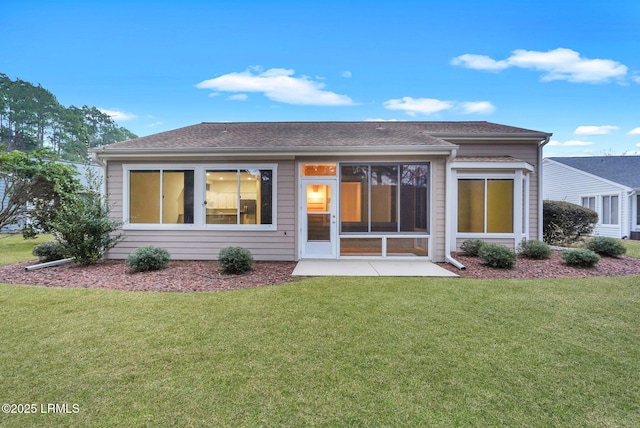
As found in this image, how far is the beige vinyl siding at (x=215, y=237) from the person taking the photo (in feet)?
25.1

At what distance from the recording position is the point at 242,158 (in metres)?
7.59

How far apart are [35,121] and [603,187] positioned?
176 feet

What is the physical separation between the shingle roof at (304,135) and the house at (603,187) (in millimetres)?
9738

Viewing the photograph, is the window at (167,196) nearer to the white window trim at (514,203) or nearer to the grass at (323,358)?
the grass at (323,358)

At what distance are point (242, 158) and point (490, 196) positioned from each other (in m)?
7.35

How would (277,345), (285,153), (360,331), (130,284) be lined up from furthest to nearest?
(285,153), (130,284), (360,331), (277,345)

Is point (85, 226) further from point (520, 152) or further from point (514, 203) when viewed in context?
point (520, 152)

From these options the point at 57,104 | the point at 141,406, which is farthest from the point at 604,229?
the point at 57,104

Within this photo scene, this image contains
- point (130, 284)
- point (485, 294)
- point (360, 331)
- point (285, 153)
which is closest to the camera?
point (360, 331)

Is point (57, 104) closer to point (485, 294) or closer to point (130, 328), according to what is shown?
point (130, 328)

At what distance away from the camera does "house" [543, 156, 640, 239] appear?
14125 millimetres

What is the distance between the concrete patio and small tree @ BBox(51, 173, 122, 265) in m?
4.95

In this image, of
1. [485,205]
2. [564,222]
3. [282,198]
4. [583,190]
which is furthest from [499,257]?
[583,190]

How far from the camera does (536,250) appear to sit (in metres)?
7.65
